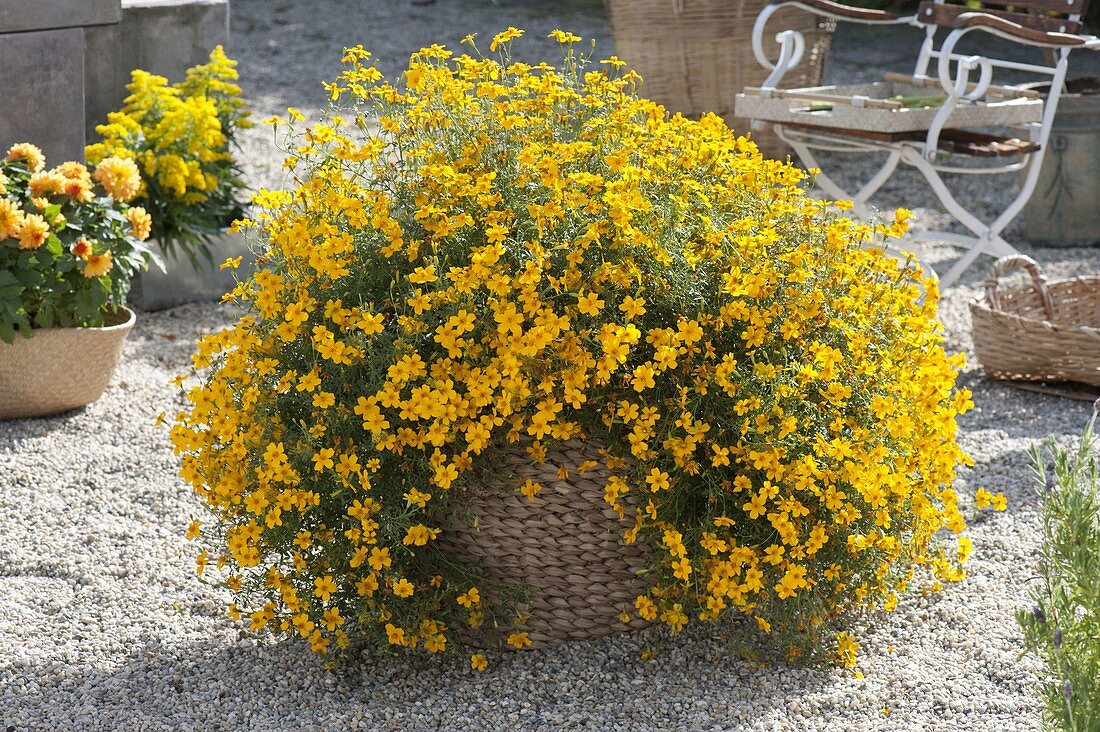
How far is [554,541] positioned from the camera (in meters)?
2.15

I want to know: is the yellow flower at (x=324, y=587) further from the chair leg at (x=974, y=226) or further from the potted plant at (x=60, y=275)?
the chair leg at (x=974, y=226)

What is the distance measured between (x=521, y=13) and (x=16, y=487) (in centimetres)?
743

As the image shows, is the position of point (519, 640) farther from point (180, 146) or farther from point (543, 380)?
point (180, 146)

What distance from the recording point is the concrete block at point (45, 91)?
3762 mm

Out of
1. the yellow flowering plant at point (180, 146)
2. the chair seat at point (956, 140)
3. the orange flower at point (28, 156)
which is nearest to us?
the orange flower at point (28, 156)

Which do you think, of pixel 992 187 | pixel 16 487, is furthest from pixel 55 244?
pixel 992 187

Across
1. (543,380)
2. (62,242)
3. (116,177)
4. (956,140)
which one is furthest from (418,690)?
(956,140)

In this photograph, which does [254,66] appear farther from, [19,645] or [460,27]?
[19,645]

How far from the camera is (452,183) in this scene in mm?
2133

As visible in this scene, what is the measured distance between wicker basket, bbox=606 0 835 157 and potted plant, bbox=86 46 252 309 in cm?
201

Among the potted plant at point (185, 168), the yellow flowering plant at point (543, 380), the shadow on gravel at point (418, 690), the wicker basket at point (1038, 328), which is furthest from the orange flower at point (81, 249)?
the wicker basket at point (1038, 328)

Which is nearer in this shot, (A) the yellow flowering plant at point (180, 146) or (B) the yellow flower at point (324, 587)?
(B) the yellow flower at point (324, 587)

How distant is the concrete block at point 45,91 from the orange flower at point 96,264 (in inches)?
34.9

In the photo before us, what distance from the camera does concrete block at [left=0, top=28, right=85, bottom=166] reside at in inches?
148
